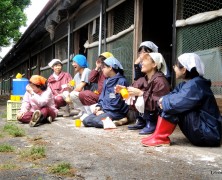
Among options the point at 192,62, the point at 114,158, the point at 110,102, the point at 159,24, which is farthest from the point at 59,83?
the point at 114,158

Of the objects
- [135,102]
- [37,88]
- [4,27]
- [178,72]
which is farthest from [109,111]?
[4,27]

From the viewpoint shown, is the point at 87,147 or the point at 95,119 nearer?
the point at 87,147

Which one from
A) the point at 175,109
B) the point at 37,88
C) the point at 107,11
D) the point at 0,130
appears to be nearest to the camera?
the point at 175,109

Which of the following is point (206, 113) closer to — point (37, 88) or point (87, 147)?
point (87, 147)

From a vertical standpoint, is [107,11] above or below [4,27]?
below

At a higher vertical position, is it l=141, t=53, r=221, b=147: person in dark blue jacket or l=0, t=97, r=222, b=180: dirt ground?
l=141, t=53, r=221, b=147: person in dark blue jacket

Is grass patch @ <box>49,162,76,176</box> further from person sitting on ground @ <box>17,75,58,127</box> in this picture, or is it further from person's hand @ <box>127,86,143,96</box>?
person sitting on ground @ <box>17,75,58,127</box>

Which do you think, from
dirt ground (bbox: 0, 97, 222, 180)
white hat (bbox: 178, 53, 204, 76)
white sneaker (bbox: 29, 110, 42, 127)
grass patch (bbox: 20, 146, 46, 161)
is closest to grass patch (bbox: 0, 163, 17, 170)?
dirt ground (bbox: 0, 97, 222, 180)

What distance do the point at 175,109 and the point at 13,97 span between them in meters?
4.08

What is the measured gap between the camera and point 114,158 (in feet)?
9.82

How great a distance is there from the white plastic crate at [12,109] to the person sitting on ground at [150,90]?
2712 millimetres

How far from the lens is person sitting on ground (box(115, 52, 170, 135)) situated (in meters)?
4.15

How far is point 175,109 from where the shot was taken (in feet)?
11.0

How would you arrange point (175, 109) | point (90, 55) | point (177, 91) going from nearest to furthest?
point (175, 109) < point (177, 91) < point (90, 55)
